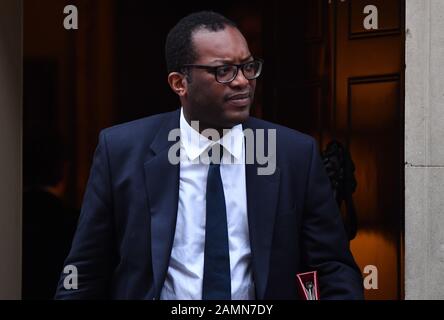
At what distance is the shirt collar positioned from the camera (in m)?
3.91

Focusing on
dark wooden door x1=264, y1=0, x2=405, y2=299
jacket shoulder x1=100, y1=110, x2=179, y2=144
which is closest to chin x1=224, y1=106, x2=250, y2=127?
jacket shoulder x1=100, y1=110, x2=179, y2=144

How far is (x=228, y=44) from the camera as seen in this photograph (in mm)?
3840

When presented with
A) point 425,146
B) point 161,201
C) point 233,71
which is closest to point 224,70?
point 233,71

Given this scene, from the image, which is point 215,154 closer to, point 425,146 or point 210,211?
point 210,211

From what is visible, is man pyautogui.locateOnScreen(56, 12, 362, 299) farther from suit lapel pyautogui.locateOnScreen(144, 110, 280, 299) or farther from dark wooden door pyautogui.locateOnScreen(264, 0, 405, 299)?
dark wooden door pyautogui.locateOnScreen(264, 0, 405, 299)

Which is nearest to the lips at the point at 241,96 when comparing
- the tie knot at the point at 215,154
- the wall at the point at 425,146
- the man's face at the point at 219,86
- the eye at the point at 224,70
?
the man's face at the point at 219,86

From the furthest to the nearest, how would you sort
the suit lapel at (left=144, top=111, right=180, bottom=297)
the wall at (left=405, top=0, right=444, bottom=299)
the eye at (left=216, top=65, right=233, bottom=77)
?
1. the wall at (left=405, top=0, right=444, bottom=299)
2. the eye at (left=216, top=65, right=233, bottom=77)
3. the suit lapel at (left=144, top=111, right=180, bottom=297)

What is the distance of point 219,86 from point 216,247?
2.26ft

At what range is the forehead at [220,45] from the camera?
3830 mm

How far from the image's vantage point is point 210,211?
3.81m

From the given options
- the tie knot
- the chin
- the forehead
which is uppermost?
the forehead

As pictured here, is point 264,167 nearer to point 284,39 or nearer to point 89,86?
point 284,39

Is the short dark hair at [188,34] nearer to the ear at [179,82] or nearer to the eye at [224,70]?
the ear at [179,82]

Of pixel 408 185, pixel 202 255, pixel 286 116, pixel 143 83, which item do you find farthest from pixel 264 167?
pixel 143 83
